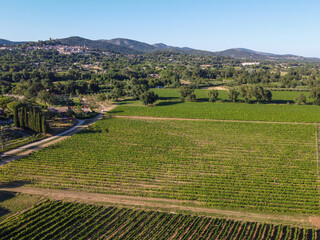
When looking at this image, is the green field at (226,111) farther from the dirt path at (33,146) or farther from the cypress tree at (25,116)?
the cypress tree at (25,116)

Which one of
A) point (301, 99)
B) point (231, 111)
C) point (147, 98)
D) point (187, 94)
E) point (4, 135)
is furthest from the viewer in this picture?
point (187, 94)

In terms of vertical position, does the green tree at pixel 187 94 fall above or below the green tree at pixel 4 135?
above

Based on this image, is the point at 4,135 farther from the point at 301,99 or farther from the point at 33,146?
the point at 301,99

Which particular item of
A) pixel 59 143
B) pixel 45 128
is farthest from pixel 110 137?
pixel 45 128

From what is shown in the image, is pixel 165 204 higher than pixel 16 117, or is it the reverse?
pixel 16 117

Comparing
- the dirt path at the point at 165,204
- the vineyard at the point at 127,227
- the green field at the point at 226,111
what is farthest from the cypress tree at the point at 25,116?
the vineyard at the point at 127,227

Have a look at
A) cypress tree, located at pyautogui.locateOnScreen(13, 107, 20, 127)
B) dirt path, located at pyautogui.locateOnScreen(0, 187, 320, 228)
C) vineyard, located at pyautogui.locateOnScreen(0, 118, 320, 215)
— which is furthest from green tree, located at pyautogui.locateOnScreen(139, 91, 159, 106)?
dirt path, located at pyautogui.locateOnScreen(0, 187, 320, 228)

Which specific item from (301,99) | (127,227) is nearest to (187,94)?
(301,99)
